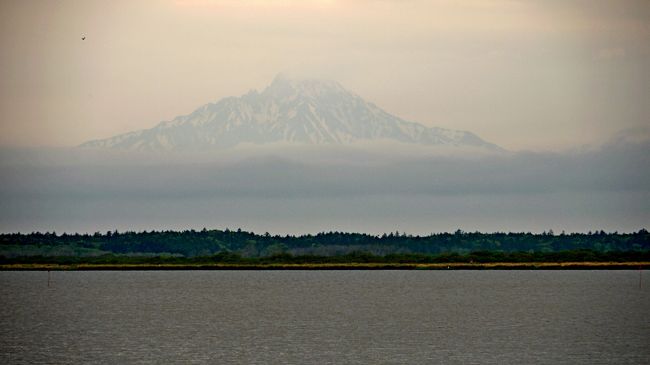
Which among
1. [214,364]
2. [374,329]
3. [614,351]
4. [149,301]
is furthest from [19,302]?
[614,351]

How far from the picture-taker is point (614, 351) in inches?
3000

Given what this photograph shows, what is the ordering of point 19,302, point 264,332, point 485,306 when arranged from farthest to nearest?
1. point 19,302
2. point 485,306
3. point 264,332

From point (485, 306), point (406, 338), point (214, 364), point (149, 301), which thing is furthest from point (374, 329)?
point (149, 301)

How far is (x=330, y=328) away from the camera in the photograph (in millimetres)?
96000

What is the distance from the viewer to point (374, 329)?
9469 centimetres

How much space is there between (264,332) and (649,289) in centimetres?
9702

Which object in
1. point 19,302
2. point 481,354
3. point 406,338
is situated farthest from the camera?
point 19,302

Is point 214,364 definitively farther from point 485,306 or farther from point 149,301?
point 149,301

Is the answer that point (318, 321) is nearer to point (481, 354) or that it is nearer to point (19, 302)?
point (481, 354)

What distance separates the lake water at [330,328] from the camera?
7456 cm

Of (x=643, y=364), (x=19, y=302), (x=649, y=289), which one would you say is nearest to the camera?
(x=643, y=364)

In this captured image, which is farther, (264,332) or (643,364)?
(264,332)

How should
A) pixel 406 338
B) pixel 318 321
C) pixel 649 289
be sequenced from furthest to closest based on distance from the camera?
pixel 649 289 < pixel 318 321 < pixel 406 338

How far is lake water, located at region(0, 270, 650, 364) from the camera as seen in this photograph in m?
74.6
